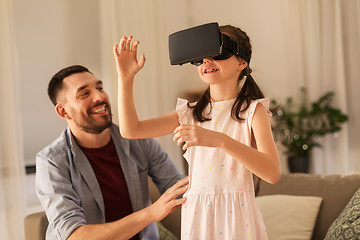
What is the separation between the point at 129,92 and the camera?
4.02ft

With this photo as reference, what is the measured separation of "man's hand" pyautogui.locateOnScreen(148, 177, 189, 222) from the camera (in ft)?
4.65

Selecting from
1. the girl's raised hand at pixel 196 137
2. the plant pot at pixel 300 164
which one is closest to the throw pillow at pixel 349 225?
the girl's raised hand at pixel 196 137

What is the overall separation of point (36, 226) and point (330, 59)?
355 cm

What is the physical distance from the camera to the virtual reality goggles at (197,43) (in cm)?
112

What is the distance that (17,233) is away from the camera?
10.0 feet

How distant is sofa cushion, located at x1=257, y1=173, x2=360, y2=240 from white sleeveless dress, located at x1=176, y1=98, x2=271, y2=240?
996mm

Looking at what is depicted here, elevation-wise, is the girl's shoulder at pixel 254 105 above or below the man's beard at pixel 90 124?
above

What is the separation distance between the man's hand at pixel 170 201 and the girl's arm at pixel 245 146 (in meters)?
0.33

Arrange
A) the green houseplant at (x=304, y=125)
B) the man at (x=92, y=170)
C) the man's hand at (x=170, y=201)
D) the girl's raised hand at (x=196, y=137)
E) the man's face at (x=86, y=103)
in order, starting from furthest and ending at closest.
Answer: the green houseplant at (x=304, y=125)
the man's face at (x=86, y=103)
the man at (x=92, y=170)
the man's hand at (x=170, y=201)
the girl's raised hand at (x=196, y=137)

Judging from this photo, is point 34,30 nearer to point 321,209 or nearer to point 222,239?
point 321,209

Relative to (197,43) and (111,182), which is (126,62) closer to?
(197,43)

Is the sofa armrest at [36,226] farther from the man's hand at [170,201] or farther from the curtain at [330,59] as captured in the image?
the curtain at [330,59]

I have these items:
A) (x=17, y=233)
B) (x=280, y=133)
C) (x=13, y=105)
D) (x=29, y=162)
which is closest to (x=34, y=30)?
(x=13, y=105)

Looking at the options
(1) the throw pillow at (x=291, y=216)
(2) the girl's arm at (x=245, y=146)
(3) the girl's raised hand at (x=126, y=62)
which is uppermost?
(3) the girl's raised hand at (x=126, y=62)
